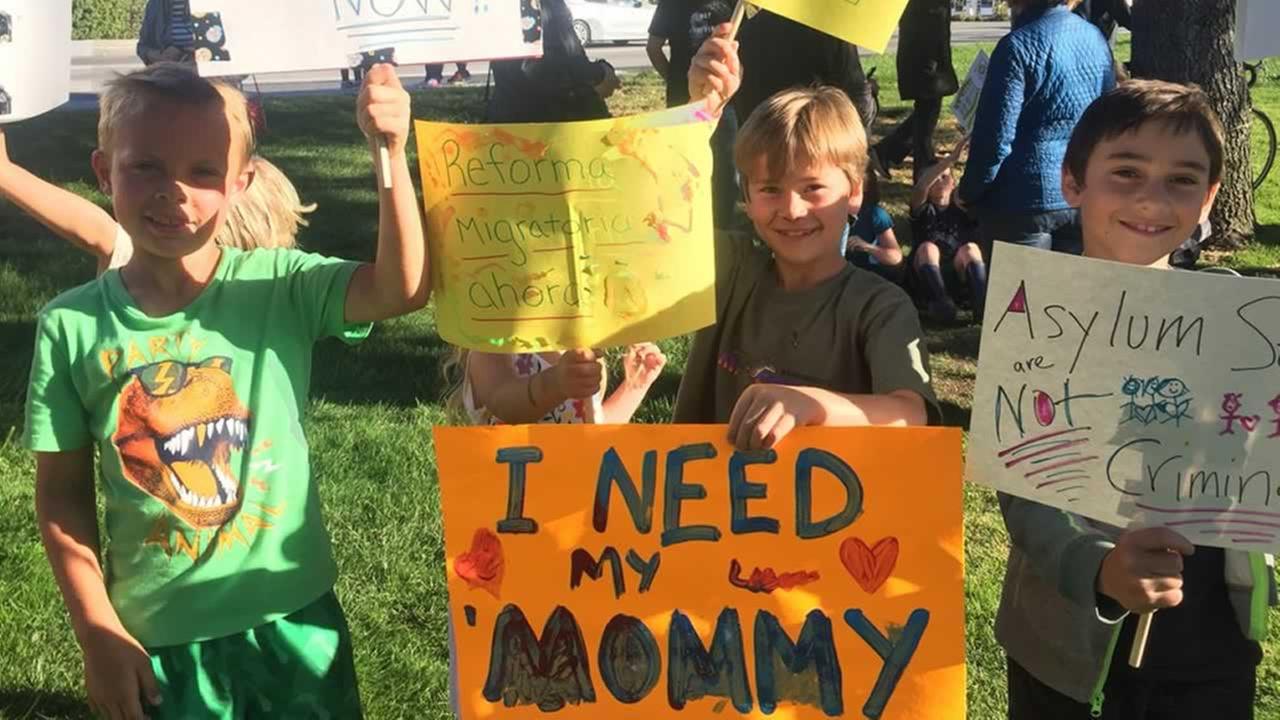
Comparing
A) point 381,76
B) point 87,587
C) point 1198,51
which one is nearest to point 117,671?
point 87,587

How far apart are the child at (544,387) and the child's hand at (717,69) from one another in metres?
0.43

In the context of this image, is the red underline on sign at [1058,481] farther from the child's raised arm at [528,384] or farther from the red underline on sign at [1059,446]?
the child's raised arm at [528,384]

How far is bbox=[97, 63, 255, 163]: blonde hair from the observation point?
2008mm

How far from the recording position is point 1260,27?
2186 mm

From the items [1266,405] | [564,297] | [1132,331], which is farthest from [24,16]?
[1266,405]

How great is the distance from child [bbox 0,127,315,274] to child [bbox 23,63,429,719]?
1.25 ft

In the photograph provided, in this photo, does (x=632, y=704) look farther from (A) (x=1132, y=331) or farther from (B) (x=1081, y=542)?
(A) (x=1132, y=331)

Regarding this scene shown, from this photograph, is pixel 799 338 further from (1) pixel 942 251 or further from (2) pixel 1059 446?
(1) pixel 942 251

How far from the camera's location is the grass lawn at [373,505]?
325 centimetres

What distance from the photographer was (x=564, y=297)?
6.59 ft

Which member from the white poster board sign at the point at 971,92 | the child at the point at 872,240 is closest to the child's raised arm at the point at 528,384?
the child at the point at 872,240

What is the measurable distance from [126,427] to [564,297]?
717mm

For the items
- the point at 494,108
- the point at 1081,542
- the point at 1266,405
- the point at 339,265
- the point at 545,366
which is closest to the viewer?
the point at 1266,405

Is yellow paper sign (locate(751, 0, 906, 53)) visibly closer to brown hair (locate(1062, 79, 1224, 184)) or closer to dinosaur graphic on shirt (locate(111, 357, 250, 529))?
brown hair (locate(1062, 79, 1224, 184))
